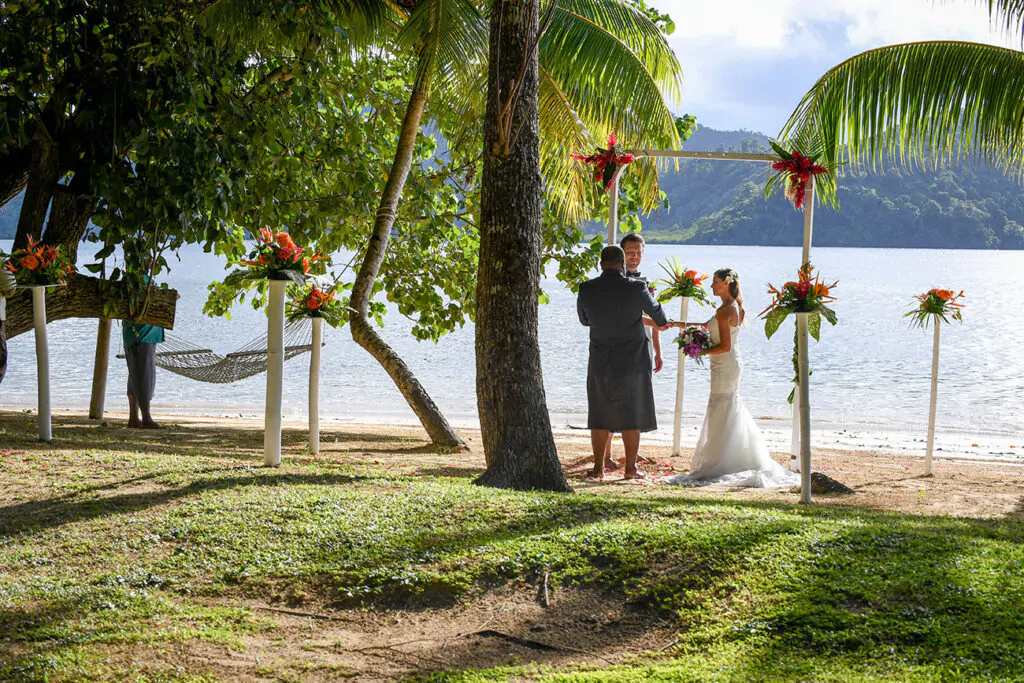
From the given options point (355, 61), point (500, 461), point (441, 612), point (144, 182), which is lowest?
point (441, 612)

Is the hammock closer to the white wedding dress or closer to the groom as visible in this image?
the groom

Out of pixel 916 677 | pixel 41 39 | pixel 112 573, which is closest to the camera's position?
pixel 916 677

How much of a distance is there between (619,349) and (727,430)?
3.89 feet

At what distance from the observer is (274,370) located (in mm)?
5840

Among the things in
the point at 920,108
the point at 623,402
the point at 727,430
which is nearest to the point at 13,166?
the point at 623,402

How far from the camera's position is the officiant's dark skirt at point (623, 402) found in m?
6.89

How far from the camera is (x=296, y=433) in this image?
10.7m

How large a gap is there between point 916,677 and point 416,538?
2162mm

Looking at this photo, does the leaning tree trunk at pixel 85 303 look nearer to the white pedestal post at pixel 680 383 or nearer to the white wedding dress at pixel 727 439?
the white pedestal post at pixel 680 383

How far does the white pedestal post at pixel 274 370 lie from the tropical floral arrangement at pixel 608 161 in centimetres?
346

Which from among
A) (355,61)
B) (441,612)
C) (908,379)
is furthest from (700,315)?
(441,612)

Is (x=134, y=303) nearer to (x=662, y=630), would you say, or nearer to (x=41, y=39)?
(x=41, y=39)

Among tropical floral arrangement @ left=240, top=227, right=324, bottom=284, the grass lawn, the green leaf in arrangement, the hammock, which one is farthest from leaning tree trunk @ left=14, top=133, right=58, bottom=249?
the green leaf in arrangement

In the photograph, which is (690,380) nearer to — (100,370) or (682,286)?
(100,370)
